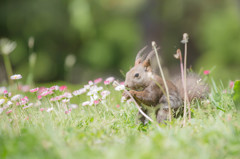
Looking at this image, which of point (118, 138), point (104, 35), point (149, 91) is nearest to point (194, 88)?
point (149, 91)

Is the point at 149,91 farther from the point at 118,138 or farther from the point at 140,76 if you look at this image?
the point at 118,138

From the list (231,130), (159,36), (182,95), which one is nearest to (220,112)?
(182,95)

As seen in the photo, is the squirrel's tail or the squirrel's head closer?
the squirrel's head

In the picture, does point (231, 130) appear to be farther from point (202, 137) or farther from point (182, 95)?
point (182, 95)

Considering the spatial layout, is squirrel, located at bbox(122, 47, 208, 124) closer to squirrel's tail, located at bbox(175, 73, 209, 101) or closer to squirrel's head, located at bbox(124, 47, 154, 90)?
squirrel's head, located at bbox(124, 47, 154, 90)

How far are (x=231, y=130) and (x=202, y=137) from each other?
0.78 feet

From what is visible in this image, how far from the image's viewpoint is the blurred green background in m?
16.0

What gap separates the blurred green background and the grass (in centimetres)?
1010

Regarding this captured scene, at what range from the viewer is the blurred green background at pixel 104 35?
16.0 meters

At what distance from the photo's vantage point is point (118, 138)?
8.64ft

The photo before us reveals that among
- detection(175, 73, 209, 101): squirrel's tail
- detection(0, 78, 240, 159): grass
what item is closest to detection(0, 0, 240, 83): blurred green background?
detection(175, 73, 209, 101): squirrel's tail

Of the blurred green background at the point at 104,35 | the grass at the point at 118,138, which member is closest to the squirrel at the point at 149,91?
the grass at the point at 118,138

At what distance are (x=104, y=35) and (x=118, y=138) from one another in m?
17.7

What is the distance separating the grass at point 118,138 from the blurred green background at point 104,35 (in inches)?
398
